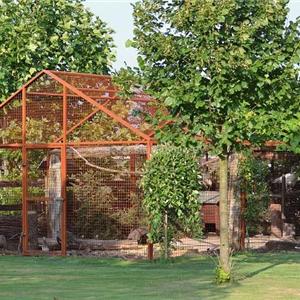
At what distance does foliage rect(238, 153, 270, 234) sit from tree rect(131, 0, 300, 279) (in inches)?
227

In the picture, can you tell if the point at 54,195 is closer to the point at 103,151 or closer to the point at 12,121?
the point at 103,151

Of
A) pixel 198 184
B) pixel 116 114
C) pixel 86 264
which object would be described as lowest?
pixel 86 264

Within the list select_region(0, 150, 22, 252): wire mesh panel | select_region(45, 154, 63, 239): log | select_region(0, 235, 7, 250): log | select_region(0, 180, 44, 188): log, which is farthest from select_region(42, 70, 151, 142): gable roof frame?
select_region(0, 235, 7, 250): log

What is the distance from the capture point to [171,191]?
17.7 metres

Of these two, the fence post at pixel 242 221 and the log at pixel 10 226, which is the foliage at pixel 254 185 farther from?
the log at pixel 10 226

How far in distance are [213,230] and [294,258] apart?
377 centimetres

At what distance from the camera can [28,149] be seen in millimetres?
20375

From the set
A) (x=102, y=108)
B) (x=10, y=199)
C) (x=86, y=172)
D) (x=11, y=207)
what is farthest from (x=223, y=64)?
(x=10, y=199)

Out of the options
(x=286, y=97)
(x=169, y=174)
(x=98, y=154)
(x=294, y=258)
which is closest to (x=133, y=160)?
(x=98, y=154)

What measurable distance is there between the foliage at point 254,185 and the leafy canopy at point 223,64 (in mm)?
5819

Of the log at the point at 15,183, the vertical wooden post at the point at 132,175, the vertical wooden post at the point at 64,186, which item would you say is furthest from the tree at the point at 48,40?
the vertical wooden post at the point at 132,175

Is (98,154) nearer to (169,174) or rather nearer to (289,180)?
(169,174)

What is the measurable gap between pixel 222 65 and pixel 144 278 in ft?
12.4

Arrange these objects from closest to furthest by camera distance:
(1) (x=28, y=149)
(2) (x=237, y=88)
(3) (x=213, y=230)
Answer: (2) (x=237, y=88), (1) (x=28, y=149), (3) (x=213, y=230)
